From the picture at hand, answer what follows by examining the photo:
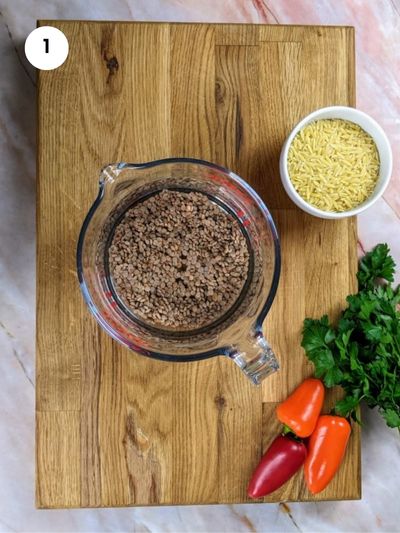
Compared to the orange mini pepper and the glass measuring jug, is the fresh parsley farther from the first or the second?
the glass measuring jug

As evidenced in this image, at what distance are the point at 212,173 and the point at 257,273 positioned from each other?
0.16 m

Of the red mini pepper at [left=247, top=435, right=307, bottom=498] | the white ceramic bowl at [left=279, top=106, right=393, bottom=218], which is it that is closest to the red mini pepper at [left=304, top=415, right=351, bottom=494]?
the red mini pepper at [left=247, top=435, right=307, bottom=498]

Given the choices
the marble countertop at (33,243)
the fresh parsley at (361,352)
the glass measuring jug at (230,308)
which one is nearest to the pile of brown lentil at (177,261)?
the glass measuring jug at (230,308)

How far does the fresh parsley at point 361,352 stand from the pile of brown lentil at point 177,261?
16 centimetres

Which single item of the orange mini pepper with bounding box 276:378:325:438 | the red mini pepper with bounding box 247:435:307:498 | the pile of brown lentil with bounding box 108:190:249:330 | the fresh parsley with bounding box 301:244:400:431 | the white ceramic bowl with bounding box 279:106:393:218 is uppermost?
the white ceramic bowl with bounding box 279:106:393:218

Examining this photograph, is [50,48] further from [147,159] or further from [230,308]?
[230,308]

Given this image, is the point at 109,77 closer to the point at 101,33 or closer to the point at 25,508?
the point at 101,33

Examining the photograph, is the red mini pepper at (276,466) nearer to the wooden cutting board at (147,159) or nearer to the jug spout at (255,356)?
the wooden cutting board at (147,159)

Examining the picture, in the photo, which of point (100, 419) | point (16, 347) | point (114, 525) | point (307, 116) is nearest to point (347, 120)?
point (307, 116)

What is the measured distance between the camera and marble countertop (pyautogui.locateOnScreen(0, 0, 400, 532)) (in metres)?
1.27

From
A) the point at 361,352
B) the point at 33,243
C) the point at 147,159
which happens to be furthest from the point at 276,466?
the point at 33,243

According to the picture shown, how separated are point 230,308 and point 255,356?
0.31ft

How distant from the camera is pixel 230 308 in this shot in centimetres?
93

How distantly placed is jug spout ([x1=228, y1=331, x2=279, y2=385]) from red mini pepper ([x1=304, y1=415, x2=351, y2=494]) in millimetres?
207
